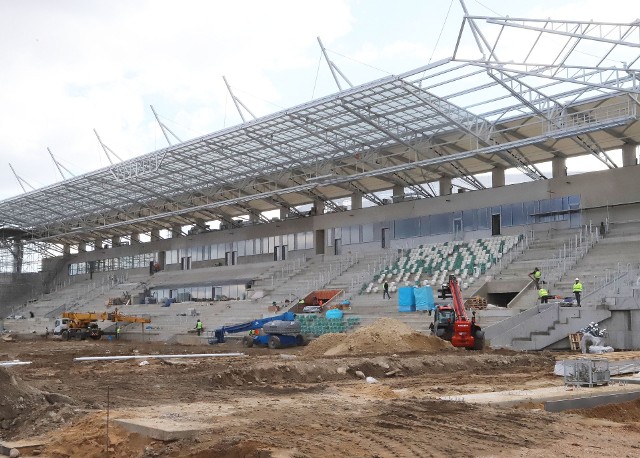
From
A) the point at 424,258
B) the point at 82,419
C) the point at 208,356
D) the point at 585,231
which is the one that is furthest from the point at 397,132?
the point at 82,419

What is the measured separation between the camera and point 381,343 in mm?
26656

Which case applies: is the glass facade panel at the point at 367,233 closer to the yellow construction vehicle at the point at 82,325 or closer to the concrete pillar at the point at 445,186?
the concrete pillar at the point at 445,186

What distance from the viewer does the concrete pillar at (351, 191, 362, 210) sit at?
54812 mm

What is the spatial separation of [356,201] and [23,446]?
45.3 m

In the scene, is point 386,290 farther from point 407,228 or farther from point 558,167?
point 558,167

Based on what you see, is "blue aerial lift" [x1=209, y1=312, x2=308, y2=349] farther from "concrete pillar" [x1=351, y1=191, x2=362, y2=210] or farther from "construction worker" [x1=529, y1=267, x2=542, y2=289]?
"concrete pillar" [x1=351, y1=191, x2=362, y2=210]

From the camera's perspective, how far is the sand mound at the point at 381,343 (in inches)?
1034

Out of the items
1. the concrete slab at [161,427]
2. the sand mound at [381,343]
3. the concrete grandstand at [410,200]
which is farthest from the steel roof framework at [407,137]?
the concrete slab at [161,427]

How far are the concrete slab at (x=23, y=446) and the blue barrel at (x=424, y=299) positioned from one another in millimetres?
25235

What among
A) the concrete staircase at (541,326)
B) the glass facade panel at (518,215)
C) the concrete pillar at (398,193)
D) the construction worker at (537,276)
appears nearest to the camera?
the concrete staircase at (541,326)

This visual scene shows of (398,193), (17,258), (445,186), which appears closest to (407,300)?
(445,186)

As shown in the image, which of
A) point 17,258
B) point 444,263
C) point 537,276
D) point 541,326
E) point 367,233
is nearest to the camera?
point 541,326

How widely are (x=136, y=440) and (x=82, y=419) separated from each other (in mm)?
1839

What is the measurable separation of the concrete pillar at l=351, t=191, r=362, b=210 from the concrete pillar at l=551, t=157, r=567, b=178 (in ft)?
50.3
